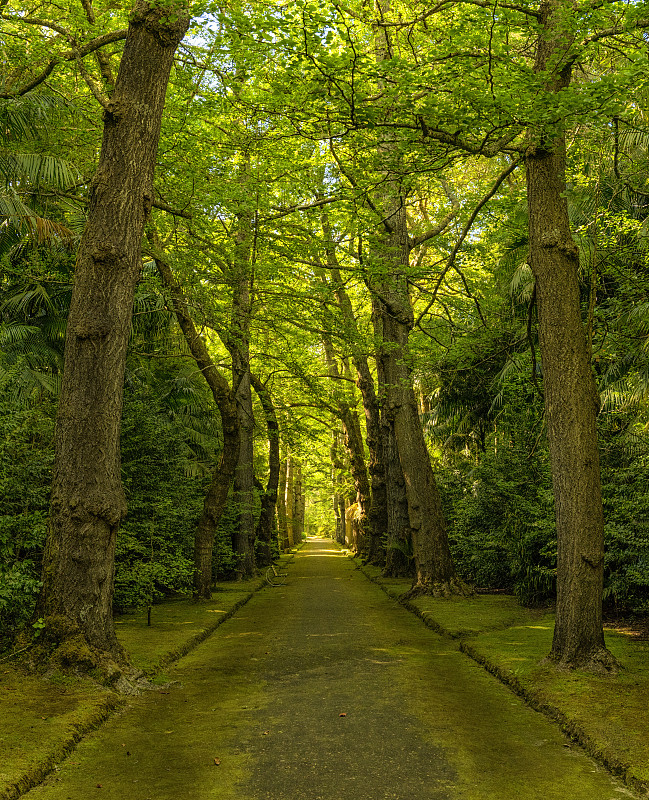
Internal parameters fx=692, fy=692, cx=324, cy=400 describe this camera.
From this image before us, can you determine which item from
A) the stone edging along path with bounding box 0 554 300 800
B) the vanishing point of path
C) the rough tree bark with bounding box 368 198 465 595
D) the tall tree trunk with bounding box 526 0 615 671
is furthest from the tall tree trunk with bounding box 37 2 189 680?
the rough tree bark with bounding box 368 198 465 595

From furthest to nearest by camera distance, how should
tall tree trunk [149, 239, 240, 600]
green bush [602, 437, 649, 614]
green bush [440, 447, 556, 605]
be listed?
tall tree trunk [149, 239, 240, 600] → green bush [440, 447, 556, 605] → green bush [602, 437, 649, 614]

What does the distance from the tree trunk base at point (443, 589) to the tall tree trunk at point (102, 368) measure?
8.84 metres

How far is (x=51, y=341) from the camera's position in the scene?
14547mm

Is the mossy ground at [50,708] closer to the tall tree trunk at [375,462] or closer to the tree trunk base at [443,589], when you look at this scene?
the tree trunk base at [443,589]

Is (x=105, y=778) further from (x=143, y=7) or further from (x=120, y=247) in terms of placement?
(x=143, y=7)

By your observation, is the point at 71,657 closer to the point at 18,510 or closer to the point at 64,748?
the point at 64,748

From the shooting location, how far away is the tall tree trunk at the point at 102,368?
7.22 meters

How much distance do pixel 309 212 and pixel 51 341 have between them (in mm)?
6080

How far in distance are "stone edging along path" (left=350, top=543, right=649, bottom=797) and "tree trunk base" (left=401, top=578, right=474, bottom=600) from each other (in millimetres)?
3863

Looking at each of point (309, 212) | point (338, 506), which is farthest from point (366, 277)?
point (338, 506)

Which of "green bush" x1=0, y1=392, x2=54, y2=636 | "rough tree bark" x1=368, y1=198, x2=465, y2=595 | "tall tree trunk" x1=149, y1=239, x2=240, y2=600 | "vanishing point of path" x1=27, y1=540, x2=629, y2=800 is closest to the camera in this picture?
"vanishing point of path" x1=27, y1=540, x2=629, y2=800

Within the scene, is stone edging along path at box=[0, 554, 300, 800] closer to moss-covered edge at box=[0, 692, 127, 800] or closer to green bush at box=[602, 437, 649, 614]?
moss-covered edge at box=[0, 692, 127, 800]

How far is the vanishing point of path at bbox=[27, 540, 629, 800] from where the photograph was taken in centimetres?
454

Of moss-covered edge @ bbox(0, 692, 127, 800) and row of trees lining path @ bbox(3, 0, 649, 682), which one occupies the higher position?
row of trees lining path @ bbox(3, 0, 649, 682)
